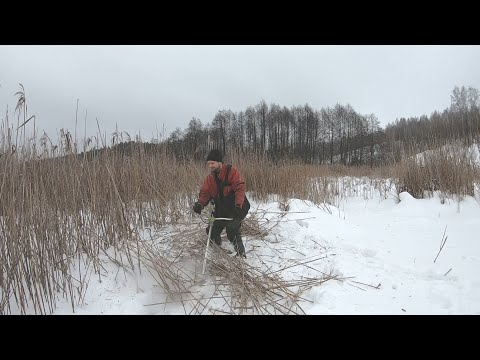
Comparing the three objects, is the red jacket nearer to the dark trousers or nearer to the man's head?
the man's head

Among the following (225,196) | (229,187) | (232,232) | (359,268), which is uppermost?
(229,187)

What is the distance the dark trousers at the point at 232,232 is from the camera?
3.15 metres

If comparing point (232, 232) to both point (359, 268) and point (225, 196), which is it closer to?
point (225, 196)

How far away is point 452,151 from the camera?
5812 millimetres

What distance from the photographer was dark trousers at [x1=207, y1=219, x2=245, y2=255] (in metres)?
3.15

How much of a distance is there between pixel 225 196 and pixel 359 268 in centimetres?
176

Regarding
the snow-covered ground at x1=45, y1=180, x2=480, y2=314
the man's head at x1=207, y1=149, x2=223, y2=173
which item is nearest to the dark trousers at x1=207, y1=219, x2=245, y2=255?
the snow-covered ground at x1=45, y1=180, x2=480, y2=314

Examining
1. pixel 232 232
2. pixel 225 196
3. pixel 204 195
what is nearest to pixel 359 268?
pixel 232 232

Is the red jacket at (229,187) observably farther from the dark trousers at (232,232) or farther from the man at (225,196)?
the dark trousers at (232,232)

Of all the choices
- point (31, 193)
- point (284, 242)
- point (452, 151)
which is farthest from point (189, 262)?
point (452, 151)

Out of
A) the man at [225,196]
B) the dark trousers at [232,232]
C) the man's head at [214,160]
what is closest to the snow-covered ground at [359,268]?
the dark trousers at [232,232]

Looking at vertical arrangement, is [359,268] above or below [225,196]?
below

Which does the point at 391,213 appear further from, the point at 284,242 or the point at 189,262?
the point at 189,262

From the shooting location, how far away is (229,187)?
126 inches
